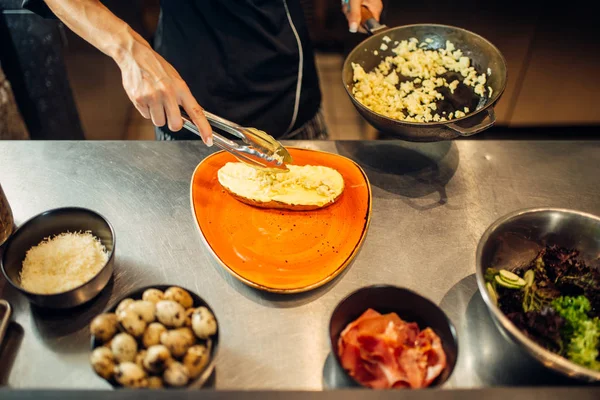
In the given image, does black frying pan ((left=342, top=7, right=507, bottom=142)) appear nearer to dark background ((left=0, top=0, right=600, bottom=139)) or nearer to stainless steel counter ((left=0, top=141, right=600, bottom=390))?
stainless steel counter ((left=0, top=141, right=600, bottom=390))

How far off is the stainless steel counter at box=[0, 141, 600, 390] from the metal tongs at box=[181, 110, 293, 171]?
211 mm

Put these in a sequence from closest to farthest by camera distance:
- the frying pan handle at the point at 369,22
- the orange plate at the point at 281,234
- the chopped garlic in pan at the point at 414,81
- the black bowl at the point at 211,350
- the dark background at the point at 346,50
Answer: the black bowl at the point at 211,350 → the orange plate at the point at 281,234 → the chopped garlic in pan at the point at 414,81 → the frying pan handle at the point at 369,22 → the dark background at the point at 346,50

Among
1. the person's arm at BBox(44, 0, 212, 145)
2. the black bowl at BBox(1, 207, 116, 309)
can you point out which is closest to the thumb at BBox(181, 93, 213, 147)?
the person's arm at BBox(44, 0, 212, 145)

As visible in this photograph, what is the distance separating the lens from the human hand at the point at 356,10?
71.9 inches

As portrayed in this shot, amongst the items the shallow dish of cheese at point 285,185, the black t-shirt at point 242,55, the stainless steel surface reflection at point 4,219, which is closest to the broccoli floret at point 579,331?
the shallow dish of cheese at point 285,185

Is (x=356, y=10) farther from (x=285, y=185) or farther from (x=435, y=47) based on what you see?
(x=285, y=185)

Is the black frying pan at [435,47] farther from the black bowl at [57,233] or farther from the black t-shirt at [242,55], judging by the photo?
the black bowl at [57,233]

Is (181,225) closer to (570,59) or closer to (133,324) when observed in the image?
(133,324)

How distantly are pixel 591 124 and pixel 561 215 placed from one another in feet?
8.32

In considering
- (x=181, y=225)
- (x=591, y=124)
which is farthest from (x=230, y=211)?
(x=591, y=124)

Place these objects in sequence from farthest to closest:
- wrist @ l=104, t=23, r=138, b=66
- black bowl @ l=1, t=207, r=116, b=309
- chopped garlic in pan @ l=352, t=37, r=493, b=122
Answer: chopped garlic in pan @ l=352, t=37, r=493, b=122, wrist @ l=104, t=23, r=138, b=66, black bowl @ l=1, t=207, r=116, b=309

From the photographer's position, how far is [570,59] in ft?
10.3

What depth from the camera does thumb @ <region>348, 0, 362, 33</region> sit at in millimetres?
1823

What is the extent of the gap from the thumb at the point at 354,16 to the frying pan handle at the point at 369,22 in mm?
35
